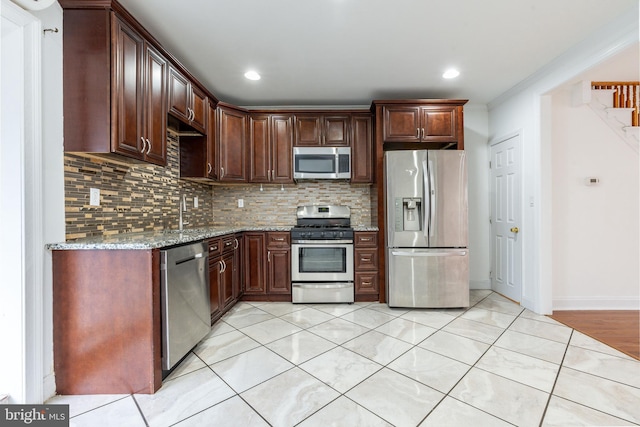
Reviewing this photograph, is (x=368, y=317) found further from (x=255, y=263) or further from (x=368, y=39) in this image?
(x=368, y=39)

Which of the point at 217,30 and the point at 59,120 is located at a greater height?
the point at 217,30

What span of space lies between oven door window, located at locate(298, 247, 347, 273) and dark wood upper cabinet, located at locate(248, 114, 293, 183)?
1.02 m

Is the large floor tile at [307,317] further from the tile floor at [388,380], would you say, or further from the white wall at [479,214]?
the white wall at [479,214]

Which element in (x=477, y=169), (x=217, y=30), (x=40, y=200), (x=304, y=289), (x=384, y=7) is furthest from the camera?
(x=477, y=169)

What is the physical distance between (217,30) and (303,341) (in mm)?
2574

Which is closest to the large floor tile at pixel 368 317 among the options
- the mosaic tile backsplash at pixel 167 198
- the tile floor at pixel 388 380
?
the tile floor at pixel 388 380

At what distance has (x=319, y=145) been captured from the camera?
10.9ft

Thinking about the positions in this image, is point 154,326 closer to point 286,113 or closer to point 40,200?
point 40,200

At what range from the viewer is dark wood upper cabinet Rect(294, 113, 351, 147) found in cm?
332

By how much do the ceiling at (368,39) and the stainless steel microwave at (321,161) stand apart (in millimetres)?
710

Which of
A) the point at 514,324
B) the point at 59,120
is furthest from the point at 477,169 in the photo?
the point at 59,120

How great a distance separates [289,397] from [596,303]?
350 cm

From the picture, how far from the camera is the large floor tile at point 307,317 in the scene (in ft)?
8.33

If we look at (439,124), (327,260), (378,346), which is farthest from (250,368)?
(439,124)
